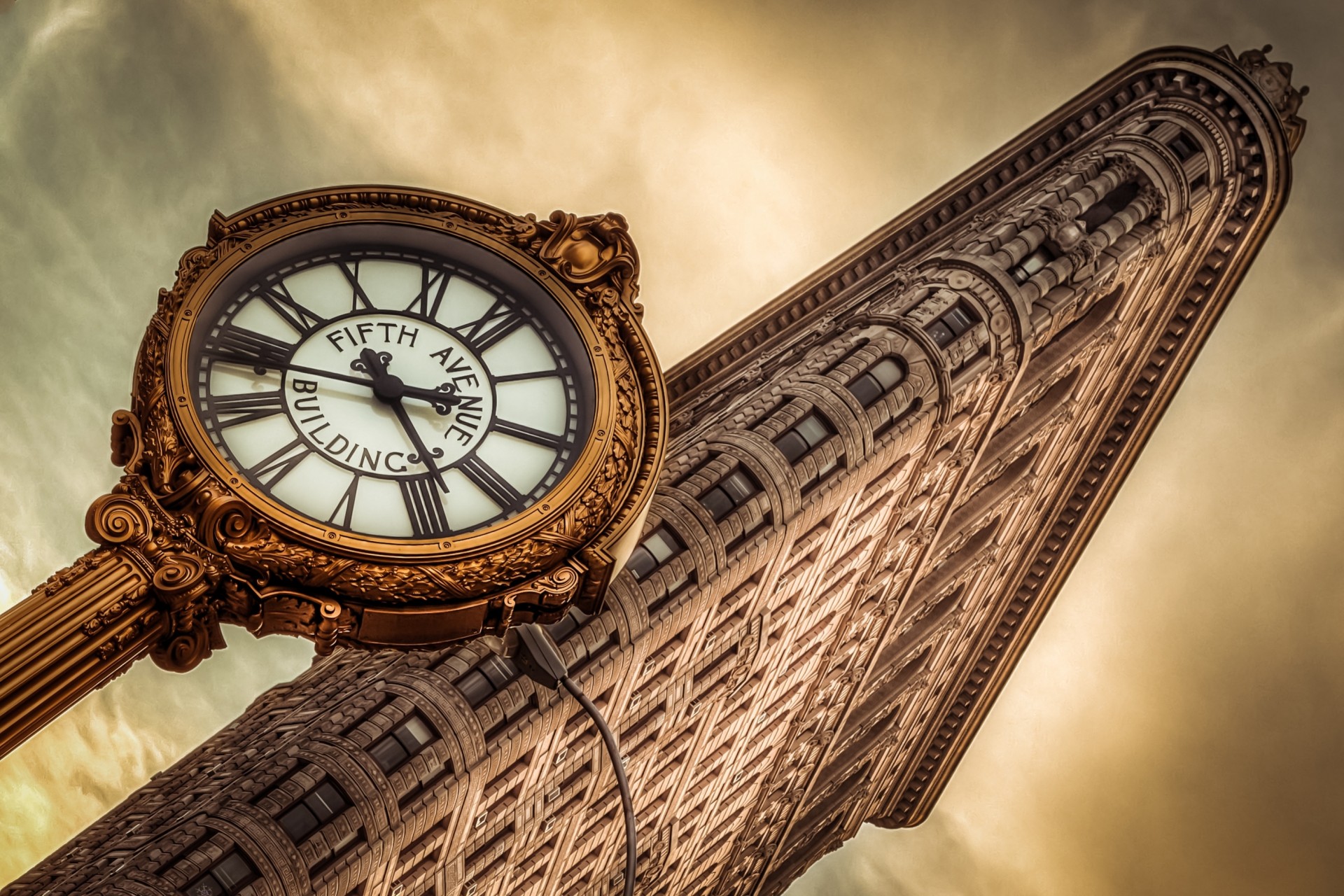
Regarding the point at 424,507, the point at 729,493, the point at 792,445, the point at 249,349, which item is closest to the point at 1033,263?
the point at 792,445

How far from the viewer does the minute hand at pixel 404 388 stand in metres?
7.62

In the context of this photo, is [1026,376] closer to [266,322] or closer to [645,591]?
[645,591]

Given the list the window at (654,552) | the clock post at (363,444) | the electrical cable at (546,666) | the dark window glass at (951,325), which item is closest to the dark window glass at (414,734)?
the window at (654,552)

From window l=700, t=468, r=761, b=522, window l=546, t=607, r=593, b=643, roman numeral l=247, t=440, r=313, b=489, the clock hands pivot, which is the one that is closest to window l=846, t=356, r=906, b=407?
window l=700, t=468, r=761, b=522

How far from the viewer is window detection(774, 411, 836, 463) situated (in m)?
28.2

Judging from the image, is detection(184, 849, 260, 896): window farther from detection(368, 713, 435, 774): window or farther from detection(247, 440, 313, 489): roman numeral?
detection(247, 440, 313, 489): roman numeral

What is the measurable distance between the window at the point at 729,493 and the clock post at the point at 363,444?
18011 mm

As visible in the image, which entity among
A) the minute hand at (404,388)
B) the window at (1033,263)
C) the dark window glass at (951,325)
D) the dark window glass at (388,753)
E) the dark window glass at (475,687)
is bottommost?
the minute hand at (404,388)

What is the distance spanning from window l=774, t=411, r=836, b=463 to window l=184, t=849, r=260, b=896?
13.4 metres

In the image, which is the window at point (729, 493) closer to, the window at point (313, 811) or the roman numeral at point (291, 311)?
the window at point (313, 811)

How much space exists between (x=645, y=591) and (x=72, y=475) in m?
26.5

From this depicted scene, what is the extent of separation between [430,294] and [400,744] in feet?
51.9

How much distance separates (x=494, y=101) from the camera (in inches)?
1820

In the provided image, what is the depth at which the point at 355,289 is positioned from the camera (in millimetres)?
8305
